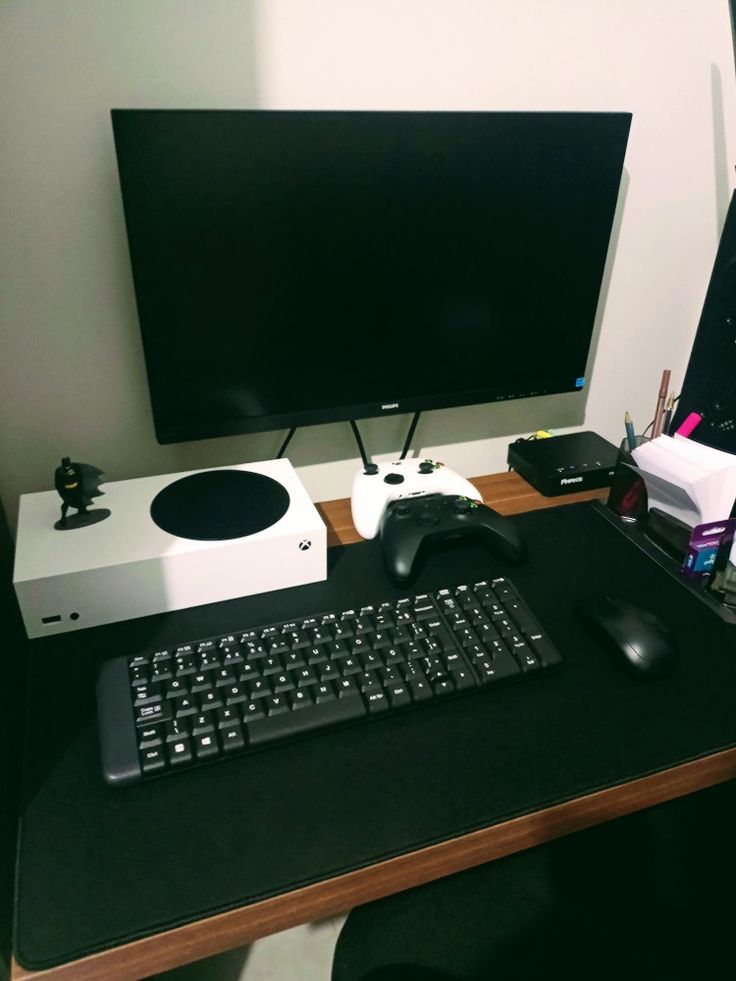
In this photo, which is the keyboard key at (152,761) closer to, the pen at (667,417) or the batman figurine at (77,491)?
the batman figurine at (77,491)

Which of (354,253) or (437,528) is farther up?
(354,253)

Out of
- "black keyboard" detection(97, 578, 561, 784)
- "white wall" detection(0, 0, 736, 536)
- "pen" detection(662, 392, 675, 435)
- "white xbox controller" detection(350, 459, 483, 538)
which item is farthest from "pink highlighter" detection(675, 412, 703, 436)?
"black keyboard" detection(97, 578, 561, 784)

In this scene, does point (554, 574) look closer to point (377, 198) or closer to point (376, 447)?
point (376, 447)

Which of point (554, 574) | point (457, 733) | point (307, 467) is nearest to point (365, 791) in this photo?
point (457, 733)

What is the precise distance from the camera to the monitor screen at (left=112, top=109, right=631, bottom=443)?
0.70 metres

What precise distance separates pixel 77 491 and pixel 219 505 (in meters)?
0.16

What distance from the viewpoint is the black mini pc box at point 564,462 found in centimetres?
102

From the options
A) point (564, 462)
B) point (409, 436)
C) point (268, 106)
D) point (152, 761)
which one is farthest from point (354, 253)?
point (152, 761)

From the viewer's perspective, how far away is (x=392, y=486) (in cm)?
91

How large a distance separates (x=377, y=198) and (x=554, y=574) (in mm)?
485

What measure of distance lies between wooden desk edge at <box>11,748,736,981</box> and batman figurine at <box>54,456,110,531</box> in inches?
17.0

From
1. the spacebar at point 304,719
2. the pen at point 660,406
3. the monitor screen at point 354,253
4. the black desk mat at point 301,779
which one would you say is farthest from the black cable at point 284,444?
A: the pen at point 660,406

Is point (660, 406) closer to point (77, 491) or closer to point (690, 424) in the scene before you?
point (690, 424)

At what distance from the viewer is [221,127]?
68cm
